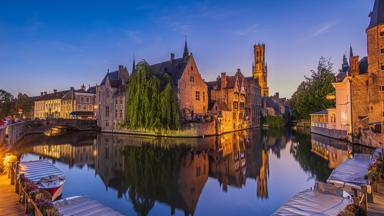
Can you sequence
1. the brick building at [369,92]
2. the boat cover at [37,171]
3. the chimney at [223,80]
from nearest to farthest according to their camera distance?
the boat cover at [37,171] < the brick building at [369,92] < the chimney at [223,80]

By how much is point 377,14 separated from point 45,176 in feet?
108

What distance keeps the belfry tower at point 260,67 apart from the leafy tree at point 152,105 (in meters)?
70.9

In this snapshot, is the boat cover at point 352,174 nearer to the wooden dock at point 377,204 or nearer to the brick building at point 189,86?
the wooden dock at point 377,204

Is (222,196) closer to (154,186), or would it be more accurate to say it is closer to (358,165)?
(154,186)

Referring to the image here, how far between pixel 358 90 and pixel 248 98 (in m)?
30.8

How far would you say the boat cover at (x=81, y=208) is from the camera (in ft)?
21.9

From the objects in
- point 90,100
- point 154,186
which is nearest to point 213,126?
point 154,186

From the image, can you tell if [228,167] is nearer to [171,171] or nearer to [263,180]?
[263,180]

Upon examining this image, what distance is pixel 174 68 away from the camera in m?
43.7

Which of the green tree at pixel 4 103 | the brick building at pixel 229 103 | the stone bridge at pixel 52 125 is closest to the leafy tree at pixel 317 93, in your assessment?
the brick building at pixel 229 103

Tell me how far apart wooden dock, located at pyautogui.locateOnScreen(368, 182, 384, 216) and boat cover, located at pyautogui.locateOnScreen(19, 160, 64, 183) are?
40.5 feet

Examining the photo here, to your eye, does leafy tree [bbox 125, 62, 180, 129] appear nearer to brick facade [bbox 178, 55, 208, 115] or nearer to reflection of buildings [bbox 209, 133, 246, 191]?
brick facade [bbox 178, 55, 208, 115]

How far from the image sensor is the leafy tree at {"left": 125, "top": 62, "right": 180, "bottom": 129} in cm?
3348

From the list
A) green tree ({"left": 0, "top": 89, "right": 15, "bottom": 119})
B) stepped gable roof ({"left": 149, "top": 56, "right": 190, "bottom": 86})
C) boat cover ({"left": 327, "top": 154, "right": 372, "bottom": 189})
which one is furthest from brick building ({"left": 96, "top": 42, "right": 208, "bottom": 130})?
boat cover ({"left": 327, "top": 154, "right": 372, "bottom": 189})
